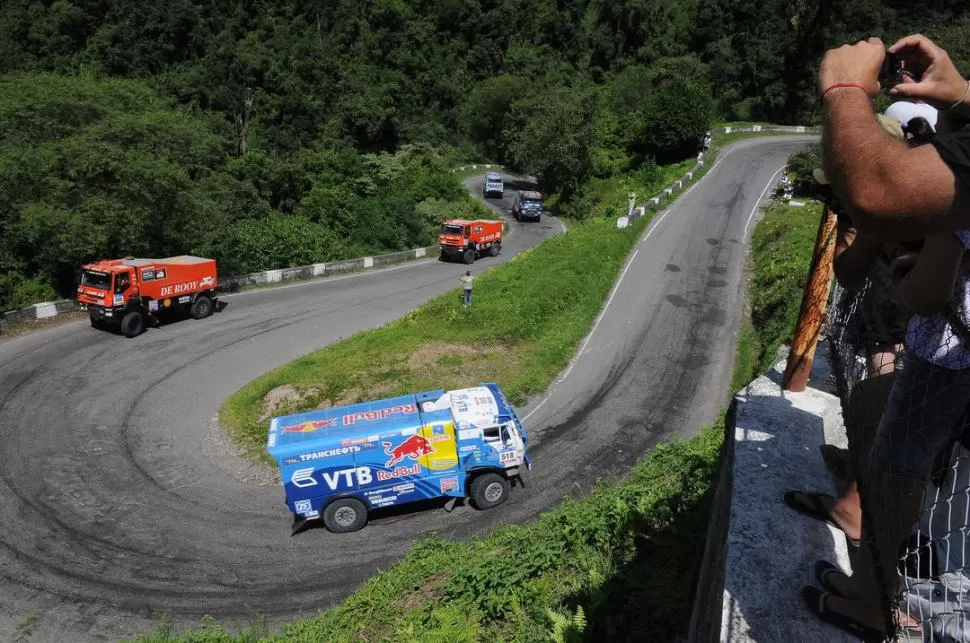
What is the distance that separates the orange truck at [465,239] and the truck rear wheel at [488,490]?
921 inches

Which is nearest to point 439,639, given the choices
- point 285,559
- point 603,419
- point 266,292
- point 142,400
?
point 285,559

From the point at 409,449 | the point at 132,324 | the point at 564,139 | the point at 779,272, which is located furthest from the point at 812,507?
the point at 564,139

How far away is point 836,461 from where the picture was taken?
4.20m

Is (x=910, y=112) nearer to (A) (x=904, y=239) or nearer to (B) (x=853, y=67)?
(B) (x=853, y=67)

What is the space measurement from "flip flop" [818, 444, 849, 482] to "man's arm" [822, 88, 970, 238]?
309 centimetres

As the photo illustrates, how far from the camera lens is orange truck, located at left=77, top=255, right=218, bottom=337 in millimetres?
19734

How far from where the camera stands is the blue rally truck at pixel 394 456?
36.0 ft

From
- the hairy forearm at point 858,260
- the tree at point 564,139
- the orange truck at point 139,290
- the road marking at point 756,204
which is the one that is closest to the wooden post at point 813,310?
the hairy forearm at point 858,260

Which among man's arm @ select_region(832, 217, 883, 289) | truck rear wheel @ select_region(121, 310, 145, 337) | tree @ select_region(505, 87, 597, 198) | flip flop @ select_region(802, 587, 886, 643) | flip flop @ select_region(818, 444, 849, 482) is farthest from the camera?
tree @ select_region(505, 87, 597, 198)

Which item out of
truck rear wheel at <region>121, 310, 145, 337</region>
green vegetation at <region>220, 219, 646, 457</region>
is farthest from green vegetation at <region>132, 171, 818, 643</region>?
truck rear wheel at <region>121, 310, 145, 337</region>

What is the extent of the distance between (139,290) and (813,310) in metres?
21.7

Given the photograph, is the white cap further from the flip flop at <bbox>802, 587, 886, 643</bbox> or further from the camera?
the flip flop at <bbox>802, 587, 886, 643</bbox>

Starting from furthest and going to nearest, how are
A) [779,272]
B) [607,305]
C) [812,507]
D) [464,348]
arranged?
1. [607,305]
2. [779,272]
3. [464,348]
4. [812,507]

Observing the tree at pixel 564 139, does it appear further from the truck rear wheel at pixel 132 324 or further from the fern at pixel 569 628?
the fern at pixel 569 628
